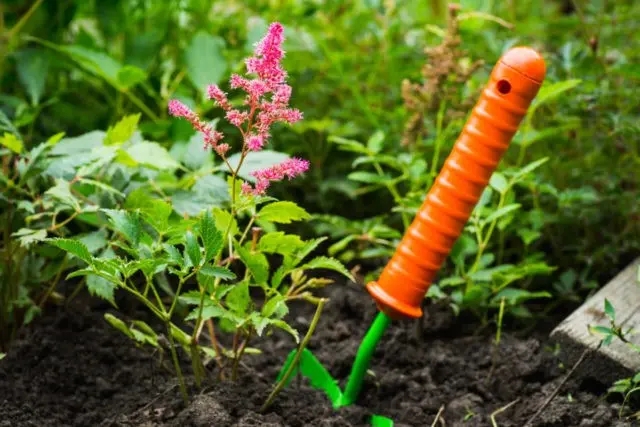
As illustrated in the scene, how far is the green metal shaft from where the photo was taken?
1.40 meters

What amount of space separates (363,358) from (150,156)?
0.54m

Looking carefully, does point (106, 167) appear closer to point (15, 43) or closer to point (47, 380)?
point (47, 380)

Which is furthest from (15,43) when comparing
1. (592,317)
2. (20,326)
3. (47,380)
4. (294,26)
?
(592,317)

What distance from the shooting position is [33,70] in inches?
82.9

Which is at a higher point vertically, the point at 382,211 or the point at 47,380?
the point at 382,211

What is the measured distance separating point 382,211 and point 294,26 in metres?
0.59

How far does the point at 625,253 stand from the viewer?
188 centimetres

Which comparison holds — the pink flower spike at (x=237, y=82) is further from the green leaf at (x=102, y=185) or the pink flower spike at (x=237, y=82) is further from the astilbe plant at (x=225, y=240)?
the green leaf at (x=102, y=185)

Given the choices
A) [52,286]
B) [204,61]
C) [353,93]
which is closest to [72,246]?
[52,286]

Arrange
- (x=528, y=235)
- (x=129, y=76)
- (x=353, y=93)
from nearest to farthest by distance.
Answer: (x=528, y=235) → (x=129, y=76) → (x=353, y=93)

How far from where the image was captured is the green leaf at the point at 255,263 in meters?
1.23

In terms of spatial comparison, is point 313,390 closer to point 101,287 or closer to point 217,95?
point 101,287

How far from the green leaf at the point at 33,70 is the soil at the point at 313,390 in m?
0.65

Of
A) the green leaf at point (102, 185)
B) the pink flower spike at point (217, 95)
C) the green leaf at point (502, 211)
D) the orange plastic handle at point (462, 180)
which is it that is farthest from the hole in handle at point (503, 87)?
the green leaf at point (102, 185)
